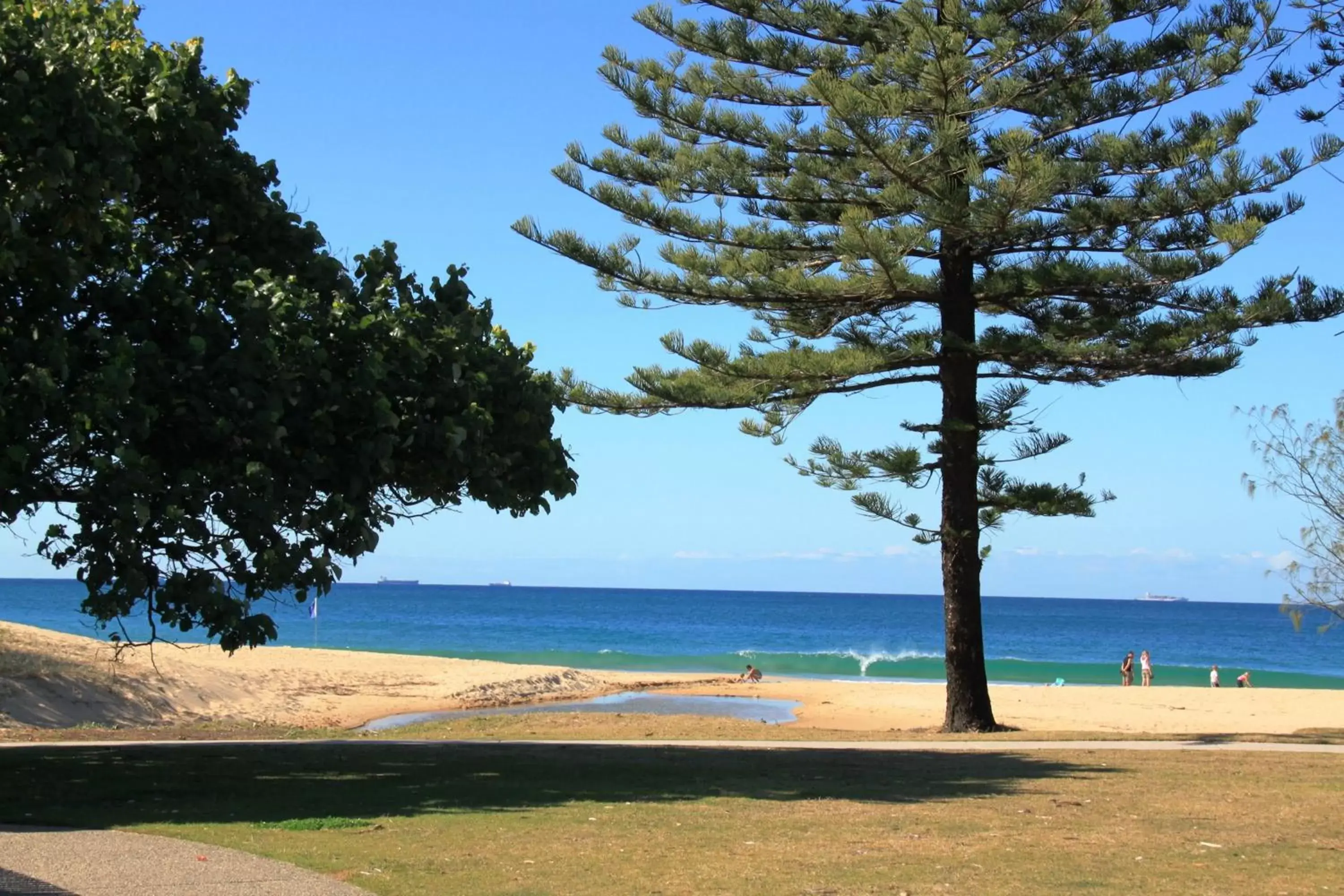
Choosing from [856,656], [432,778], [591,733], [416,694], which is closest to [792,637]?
[856,656]

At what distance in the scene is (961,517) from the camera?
16.0 m

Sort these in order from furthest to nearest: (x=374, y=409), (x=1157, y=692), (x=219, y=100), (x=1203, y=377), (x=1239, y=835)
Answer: (x=1157, y=692)
(x=1203, y=377)
(x=219, y=100)
(x=374, y=409)
(x=1239, y=835)

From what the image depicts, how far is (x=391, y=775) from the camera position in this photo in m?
10.9

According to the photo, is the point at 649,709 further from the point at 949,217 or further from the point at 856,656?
the point at 856,656

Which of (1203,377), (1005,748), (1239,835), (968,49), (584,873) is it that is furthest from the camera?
(1203,377)

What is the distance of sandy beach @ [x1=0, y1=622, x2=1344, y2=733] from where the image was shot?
835 inches

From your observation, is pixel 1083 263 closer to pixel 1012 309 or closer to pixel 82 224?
pixel 1012 309

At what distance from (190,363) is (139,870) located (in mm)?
3914

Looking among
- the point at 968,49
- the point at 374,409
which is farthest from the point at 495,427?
the point at 968,49

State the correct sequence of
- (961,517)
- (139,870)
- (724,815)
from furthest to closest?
(961,517) < (724,815) < (139,870)

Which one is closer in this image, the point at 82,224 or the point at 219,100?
the point at 82,224

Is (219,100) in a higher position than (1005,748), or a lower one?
higher

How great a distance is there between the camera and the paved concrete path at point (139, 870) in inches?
238

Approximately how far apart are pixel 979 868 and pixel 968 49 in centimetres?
1103
